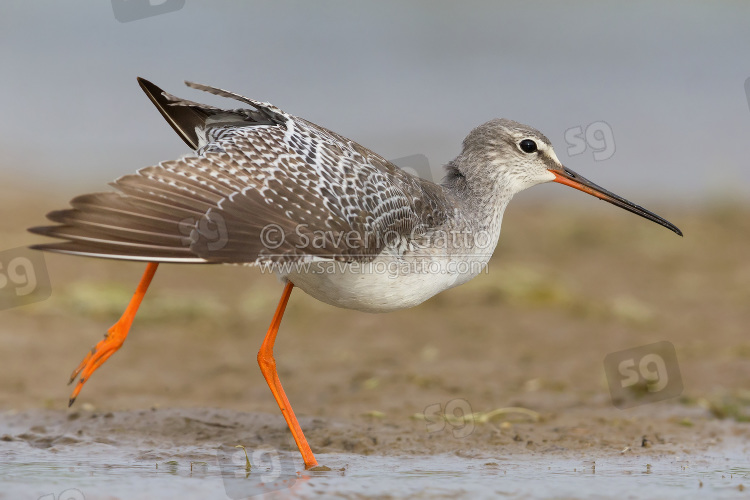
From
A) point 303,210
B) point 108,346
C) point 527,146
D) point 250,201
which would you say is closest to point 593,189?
point 527,146

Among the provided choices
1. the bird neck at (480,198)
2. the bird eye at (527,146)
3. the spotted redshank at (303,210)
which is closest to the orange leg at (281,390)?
the spotted redshank at (303,210)

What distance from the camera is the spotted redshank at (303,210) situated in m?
5.73

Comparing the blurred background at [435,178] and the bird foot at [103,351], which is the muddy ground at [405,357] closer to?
the blurred background at [435,178]

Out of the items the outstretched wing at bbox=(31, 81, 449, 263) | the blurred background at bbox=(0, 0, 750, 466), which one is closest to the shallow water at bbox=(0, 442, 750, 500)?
the blurred background at bbox=(0, 0, 750, 466)

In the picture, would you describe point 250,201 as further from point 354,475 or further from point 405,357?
point 405,357

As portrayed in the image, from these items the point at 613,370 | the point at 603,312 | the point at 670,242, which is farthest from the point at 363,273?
the point at 670,242

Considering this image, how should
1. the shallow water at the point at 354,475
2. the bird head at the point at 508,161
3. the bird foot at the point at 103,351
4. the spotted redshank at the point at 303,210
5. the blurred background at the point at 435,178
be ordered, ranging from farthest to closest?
the blurred background at the point at 435,178 → the bird head at the point at 508,161 → the bird foot at the point at 103,351 → the shallow water at the point at 354,475 → the spotted redshank at the point at 303,210

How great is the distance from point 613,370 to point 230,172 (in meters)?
5.26

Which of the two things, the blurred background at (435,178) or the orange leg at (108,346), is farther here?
the blurred background at (435,178)

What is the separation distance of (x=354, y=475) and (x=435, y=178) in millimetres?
12449

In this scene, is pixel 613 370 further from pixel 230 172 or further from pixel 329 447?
pixel 230 172

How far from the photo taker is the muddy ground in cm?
803

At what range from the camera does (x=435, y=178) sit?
1883 cm

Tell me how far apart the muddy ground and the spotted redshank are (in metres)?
1.11
